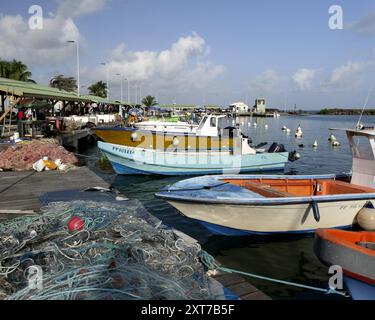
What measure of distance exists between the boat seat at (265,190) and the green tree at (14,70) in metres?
51.2

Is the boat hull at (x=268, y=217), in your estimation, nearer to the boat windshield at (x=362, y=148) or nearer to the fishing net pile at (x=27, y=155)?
the boat windshield at (x=362, y=148)

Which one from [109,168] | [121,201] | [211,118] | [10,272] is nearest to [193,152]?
[211,118]

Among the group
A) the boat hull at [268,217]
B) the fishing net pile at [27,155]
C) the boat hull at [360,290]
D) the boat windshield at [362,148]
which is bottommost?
the boat hull at [360,290]

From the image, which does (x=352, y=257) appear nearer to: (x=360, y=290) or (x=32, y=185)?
(x=360, y=290)

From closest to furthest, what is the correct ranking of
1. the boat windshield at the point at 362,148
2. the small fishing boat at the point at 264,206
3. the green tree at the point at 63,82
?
the small fishing boat at the point at 264,206
the boat windshield at the point at 362,148
the green tree at the point at 63,82

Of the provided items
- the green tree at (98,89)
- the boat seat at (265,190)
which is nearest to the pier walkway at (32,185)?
the boat seat at (265,190)

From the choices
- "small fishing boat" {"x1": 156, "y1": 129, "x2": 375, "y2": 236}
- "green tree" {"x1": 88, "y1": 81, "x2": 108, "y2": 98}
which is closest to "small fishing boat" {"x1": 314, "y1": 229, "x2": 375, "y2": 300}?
"small fishing boat" {"x1": 156, "y1": 129, "x2": 375, "y2": 236}

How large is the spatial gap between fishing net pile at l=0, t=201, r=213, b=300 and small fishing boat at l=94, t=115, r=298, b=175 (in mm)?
10532

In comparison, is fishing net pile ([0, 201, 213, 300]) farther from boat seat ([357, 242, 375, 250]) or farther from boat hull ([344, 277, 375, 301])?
boat seat ([357, 242, 375, 250])

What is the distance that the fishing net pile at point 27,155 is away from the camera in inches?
601

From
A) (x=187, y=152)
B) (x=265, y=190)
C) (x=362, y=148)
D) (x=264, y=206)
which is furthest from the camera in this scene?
(x=187, y=152)

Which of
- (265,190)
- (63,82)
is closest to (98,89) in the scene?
(63,82)

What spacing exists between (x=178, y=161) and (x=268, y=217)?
31.9ft

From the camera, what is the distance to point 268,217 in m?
8.38
